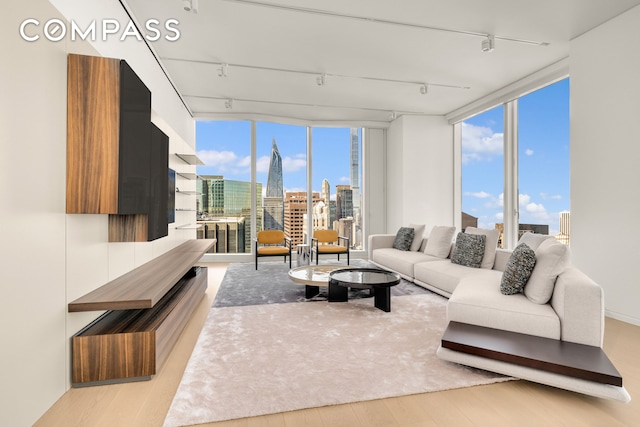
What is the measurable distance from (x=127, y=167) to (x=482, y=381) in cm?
292

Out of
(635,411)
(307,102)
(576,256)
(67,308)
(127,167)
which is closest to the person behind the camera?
(635,411)

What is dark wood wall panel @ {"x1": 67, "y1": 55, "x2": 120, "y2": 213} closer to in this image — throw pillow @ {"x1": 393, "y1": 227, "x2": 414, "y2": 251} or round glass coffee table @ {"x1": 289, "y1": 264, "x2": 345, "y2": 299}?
round glass coffee table @ {"x1": 289, "y1": 264, "x2": 345, "y2": 299}

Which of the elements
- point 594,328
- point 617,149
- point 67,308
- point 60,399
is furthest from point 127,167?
point 617,149

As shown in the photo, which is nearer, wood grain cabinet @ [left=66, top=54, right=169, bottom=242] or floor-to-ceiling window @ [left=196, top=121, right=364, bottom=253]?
wood grain cabinet @ [left=66, top=54, right=169, bottom=242]

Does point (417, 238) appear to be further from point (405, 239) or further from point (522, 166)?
point (522, 166)

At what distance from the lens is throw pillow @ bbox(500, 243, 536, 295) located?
272 centimetres

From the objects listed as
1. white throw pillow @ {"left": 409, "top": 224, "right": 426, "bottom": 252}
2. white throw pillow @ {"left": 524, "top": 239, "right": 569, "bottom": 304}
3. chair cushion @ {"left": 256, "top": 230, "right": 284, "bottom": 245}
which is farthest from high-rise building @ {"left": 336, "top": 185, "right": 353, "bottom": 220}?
white throw pillow @ {"left": 524, "top": 239, "right": 569, "bottom": 304}

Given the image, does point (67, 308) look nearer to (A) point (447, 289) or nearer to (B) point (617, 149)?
(A) point (447, 289)

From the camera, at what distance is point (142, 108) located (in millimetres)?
2676

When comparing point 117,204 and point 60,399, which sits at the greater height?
point 117,204

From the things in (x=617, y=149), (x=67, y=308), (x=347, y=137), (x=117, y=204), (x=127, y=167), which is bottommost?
(x=67, y=308)

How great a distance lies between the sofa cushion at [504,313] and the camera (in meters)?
2.35

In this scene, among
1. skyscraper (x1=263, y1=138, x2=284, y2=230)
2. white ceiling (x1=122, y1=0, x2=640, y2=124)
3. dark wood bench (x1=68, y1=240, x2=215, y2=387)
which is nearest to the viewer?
dark wood bench (x1=68, y1=240, x2=215, y2=387)

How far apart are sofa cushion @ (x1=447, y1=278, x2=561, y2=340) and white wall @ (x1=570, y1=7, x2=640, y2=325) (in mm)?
1710
